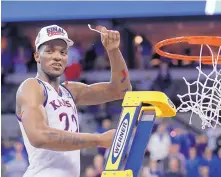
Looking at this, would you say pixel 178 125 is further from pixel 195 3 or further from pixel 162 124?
pixel 195 3

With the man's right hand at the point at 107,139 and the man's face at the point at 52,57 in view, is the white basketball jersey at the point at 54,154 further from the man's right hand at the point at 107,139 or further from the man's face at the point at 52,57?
the man's right hand at the point at 107,139

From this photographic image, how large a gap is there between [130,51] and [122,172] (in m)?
6.25

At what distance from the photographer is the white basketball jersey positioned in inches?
129

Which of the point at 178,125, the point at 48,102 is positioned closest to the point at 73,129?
the point at 48,102

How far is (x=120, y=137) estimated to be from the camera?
2754mm

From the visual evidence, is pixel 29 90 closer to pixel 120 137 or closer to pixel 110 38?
pixel 110 38

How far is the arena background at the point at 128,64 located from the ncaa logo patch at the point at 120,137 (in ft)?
15.9

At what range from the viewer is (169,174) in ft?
25.0

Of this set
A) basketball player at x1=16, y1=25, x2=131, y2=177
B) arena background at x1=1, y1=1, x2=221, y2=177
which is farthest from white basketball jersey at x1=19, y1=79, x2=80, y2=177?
arena background at x1=1, y1=1, x2=221, y2=177

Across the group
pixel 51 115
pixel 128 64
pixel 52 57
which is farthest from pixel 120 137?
pixel 128 64

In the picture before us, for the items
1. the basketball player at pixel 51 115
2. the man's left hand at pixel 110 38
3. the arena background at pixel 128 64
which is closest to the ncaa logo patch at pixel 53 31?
the basketball player at pixel 51 115

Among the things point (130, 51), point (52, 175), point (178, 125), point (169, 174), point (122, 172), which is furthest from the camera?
point (130, 51)

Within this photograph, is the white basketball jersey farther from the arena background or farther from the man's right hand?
the arena background

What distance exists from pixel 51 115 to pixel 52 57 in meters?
0.30
